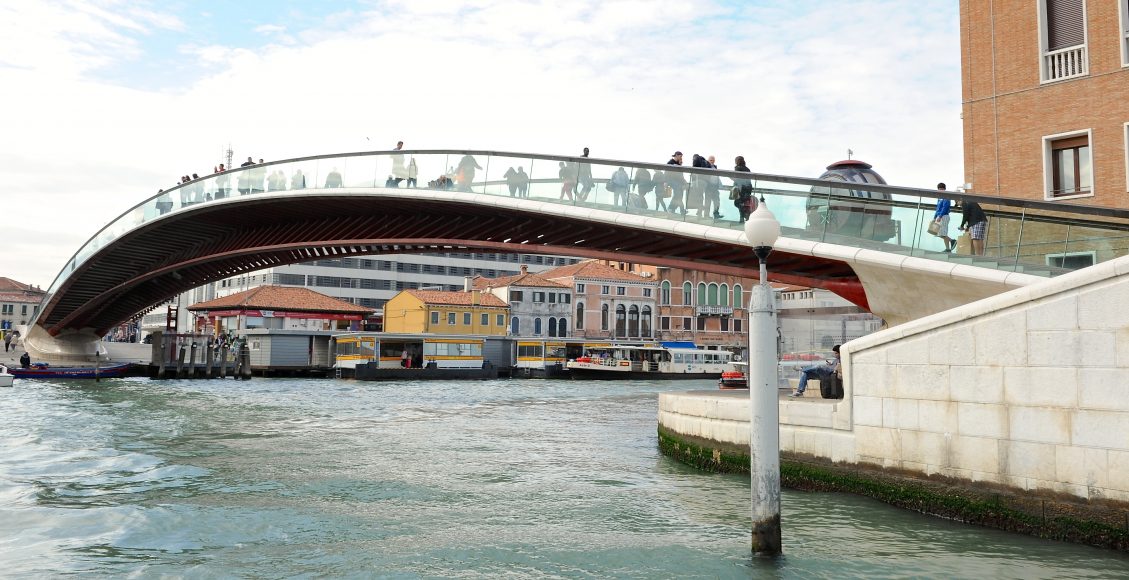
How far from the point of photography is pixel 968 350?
284 inches

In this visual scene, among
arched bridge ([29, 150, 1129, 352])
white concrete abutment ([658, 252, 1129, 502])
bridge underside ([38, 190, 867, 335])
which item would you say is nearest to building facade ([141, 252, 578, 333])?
bridge underside ([38, 190, 867, 335])

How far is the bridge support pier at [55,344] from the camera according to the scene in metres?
38.0

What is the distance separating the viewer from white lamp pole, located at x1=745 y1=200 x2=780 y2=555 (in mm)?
6121

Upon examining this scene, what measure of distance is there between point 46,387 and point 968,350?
93.6 feet

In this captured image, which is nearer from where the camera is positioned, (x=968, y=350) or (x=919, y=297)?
(x=968, y=350)

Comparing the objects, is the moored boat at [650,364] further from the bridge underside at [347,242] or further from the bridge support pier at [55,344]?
the bridge support pier at [55,344]

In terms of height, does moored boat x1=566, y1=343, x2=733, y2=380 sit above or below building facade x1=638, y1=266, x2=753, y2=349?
below

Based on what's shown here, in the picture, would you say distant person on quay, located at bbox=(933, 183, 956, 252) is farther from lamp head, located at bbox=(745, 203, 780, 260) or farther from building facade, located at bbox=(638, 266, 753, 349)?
building facade, located at bbox=(638, 266, 753, 349)

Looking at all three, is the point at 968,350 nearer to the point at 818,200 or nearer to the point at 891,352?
the point at 891,352

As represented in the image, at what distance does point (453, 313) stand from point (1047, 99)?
38.9m

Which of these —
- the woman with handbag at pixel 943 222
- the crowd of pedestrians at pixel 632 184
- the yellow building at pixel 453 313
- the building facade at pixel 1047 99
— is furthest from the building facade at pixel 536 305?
the woman with handbag at pixel 943 222

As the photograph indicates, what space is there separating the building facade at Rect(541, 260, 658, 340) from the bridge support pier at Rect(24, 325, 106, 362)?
1072 inches

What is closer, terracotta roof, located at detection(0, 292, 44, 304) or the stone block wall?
the stone block wall

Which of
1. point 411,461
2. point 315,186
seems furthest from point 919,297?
point 315,186
